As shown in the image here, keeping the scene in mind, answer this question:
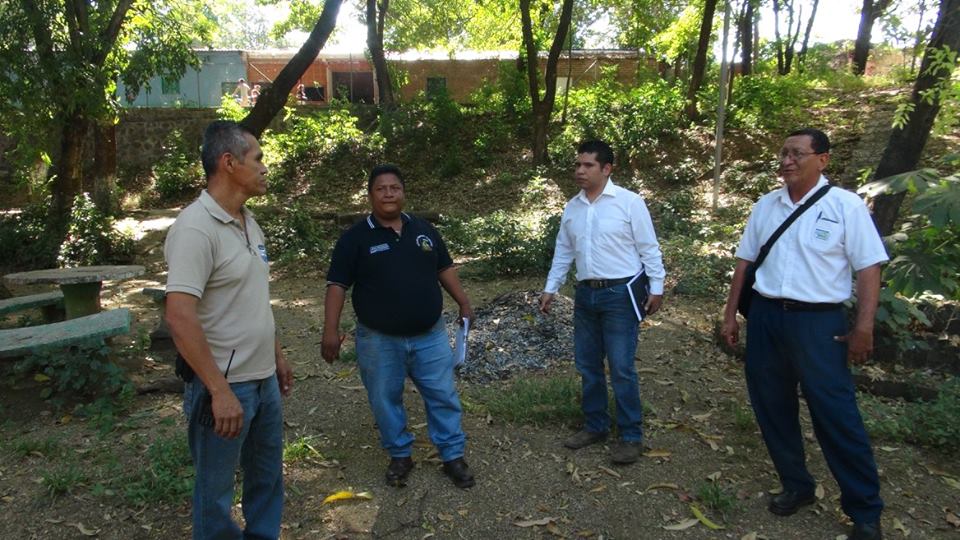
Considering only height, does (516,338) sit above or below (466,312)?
below

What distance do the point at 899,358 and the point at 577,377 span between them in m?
2.45

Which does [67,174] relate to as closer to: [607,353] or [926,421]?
[607,353]

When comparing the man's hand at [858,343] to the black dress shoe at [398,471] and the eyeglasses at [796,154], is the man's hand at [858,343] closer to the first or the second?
the eyeglasses at [796,154]

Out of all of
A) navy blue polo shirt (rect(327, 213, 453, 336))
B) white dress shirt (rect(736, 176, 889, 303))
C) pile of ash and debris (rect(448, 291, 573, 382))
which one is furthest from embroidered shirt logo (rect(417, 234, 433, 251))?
white dress shirt (rect(736, 176, 889, 303))

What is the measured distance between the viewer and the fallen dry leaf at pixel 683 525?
3488mm

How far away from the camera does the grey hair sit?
256 centimetres

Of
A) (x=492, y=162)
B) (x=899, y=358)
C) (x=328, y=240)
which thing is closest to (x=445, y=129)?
(x=492, y=162)

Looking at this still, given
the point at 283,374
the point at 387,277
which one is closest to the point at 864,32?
the point at 387,277

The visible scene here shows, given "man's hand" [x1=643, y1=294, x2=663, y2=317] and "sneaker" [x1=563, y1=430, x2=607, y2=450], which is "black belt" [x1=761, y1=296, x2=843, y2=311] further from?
"sneaker" [x1=563, y1=430, x2=607, y2=450]

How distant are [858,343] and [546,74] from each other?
13087 mm

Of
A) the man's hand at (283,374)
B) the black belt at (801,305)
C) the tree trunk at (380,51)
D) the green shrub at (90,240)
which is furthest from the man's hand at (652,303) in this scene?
the tree trunk at (380,51)

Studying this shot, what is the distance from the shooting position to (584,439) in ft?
13.9

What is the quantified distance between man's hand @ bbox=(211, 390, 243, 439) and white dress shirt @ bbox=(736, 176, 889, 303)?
244 centimetres

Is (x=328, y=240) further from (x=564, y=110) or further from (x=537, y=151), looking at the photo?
(x=564, y=110)
